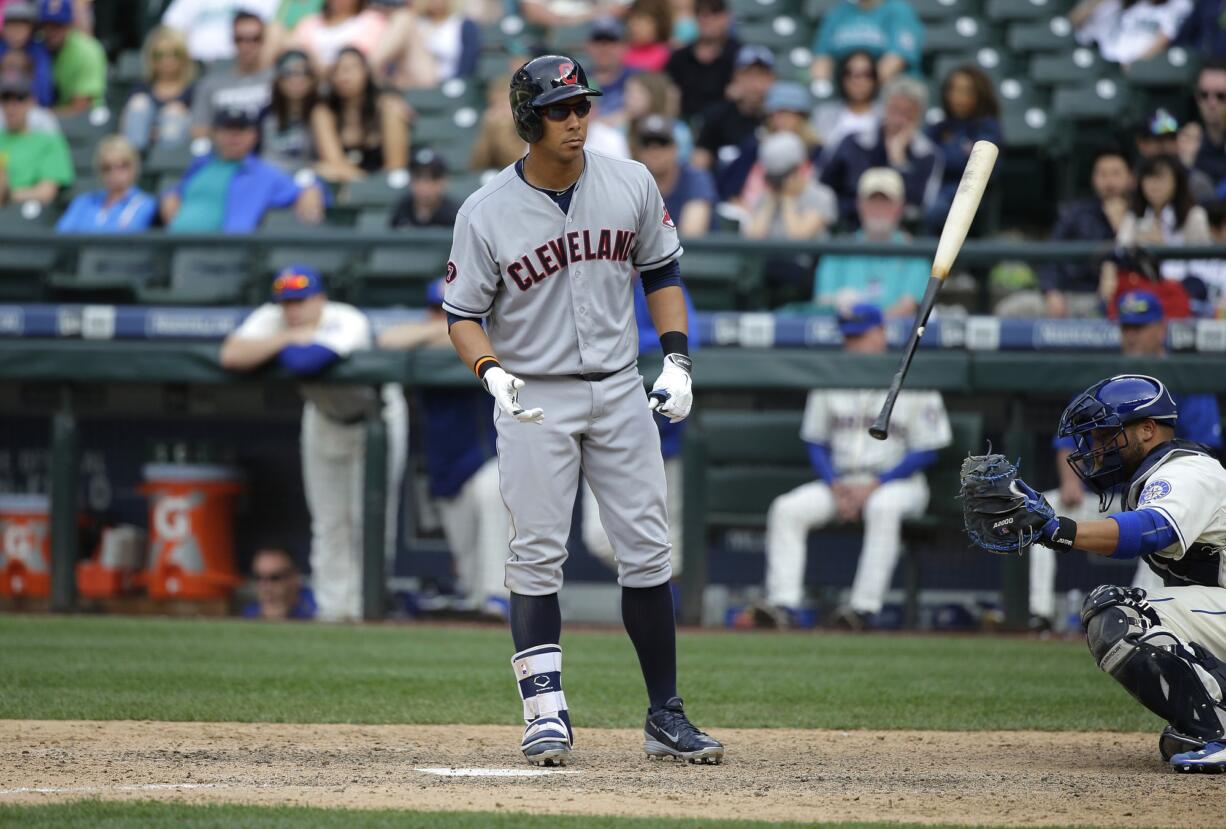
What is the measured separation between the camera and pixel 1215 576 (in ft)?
14.1

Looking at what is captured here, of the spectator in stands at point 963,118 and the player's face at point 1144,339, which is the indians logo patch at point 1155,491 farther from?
the spectator in stands at point 963,118

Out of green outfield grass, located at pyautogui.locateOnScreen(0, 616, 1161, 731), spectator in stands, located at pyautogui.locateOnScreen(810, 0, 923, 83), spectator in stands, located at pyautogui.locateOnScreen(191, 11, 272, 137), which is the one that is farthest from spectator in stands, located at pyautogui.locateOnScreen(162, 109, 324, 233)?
spectator in stands, located at pyautogui.locateOnScreen(810, 0, 923, 83)

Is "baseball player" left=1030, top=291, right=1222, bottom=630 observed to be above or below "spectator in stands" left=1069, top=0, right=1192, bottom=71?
below

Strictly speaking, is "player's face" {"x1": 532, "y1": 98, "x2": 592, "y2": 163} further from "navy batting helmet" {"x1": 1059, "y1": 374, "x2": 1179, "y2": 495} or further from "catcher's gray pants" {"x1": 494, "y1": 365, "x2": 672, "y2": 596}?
"navy batting helmet" {"x1": 1059, "y1": 374, "x2": 1179, "y2": 495}

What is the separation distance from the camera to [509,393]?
163 inches

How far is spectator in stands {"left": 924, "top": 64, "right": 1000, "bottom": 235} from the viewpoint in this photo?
30.0ft

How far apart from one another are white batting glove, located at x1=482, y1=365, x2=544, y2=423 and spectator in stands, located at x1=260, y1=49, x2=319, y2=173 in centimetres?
643

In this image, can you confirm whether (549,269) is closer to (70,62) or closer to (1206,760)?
(1206,760)

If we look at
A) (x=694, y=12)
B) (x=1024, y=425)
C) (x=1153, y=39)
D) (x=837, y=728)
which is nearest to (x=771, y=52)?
(x=694, y=12)

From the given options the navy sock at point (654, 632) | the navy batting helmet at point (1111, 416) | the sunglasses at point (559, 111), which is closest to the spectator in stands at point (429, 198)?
the sunglasses at point (559, 111)

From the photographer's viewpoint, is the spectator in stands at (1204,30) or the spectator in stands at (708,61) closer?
the spectator in stands at (1204,30)

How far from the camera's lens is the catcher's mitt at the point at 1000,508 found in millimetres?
3873

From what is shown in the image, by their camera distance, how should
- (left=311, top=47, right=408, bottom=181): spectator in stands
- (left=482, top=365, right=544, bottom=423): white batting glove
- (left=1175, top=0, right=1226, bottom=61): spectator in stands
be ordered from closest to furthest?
(left=482, top=365, right=544, bottom=423): white batting glove → (left=1175, top=0, right=1226, bottom=61): spectator in stands → (left=311, top=47, right=408, bottom=181): spectator in stands

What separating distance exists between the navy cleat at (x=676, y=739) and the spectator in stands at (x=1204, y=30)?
708cm
